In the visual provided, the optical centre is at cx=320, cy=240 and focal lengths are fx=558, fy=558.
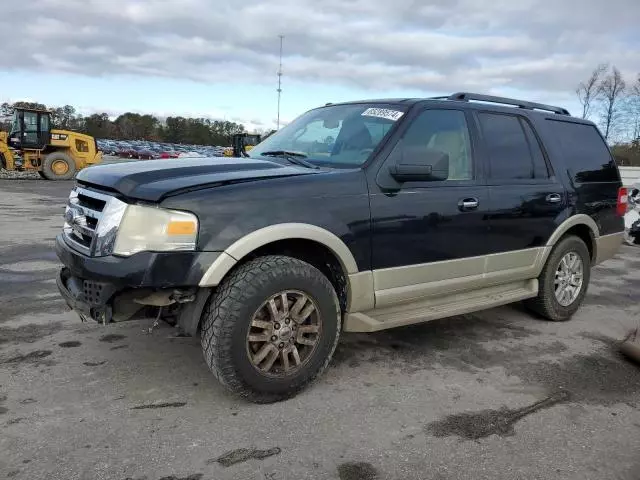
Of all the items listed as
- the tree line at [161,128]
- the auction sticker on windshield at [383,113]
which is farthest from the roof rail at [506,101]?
the tree line at [161,128]

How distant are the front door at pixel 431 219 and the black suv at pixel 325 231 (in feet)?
0.04

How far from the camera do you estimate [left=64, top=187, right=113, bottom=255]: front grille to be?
3279 millimetres

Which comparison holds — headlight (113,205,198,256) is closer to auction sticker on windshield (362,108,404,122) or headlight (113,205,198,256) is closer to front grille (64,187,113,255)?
front grille (64,187,113,255)

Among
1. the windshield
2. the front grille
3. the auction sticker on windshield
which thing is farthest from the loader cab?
the auction sticker on windshield

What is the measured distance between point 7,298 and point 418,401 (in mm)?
4106

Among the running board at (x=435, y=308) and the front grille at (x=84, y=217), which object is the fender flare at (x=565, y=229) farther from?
the front grille at (x=84, y=217)

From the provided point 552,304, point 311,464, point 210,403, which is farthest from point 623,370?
point 210,403

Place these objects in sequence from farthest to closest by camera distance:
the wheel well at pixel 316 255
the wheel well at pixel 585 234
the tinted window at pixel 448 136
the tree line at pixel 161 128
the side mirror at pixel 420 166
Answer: the tree line at pixel 161 128 → the wheel well at pixel 585 234 → the tinted window at pixel 448 136 → the side mirror at pixel 420 166 → the wheel well at pixel 316 255

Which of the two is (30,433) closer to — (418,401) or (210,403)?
(210,403)

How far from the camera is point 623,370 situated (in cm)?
421

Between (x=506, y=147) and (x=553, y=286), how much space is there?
1.46m

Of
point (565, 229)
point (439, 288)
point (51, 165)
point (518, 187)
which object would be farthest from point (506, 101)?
point (51, 165)

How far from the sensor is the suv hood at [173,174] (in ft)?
10.3

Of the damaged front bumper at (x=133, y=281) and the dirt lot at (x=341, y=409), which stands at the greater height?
the damaged front bumper at (x=133, y=281)
